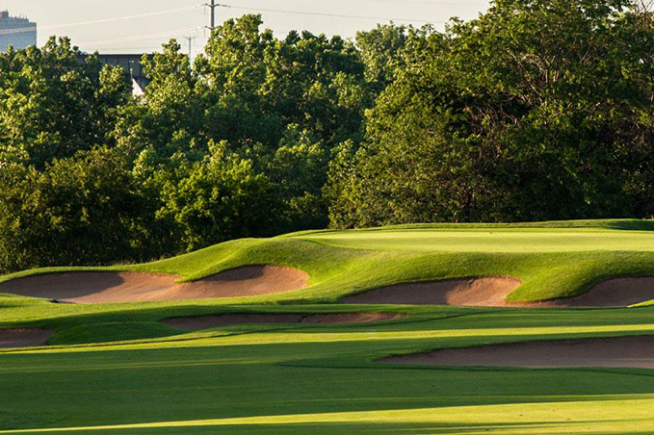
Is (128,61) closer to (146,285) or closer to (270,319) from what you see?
(146,285)

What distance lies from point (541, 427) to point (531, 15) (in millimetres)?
37487

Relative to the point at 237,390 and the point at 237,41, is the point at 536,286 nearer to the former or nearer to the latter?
the point at 237,390

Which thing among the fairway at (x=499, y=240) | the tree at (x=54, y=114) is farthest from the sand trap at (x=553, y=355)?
the tree at (x=54, y=114)

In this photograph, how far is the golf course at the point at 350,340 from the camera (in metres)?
9.37

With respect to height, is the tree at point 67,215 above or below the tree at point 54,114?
below

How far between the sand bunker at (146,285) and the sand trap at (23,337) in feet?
24.6

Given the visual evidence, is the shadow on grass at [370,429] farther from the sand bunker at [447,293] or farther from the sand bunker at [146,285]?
the sand bunker at [146,285]

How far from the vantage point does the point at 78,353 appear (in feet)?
50.6

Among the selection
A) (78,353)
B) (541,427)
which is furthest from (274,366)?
(541,427)

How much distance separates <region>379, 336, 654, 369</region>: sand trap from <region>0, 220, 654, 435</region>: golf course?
33mm

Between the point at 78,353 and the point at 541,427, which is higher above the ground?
the point at 541,427

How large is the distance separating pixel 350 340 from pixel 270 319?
438 cm

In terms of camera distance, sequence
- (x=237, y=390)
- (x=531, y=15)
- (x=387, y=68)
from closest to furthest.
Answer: (x=237, y=390), (x=531, y=15), (x=387, y=68)

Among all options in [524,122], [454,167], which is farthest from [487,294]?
[524,122]
